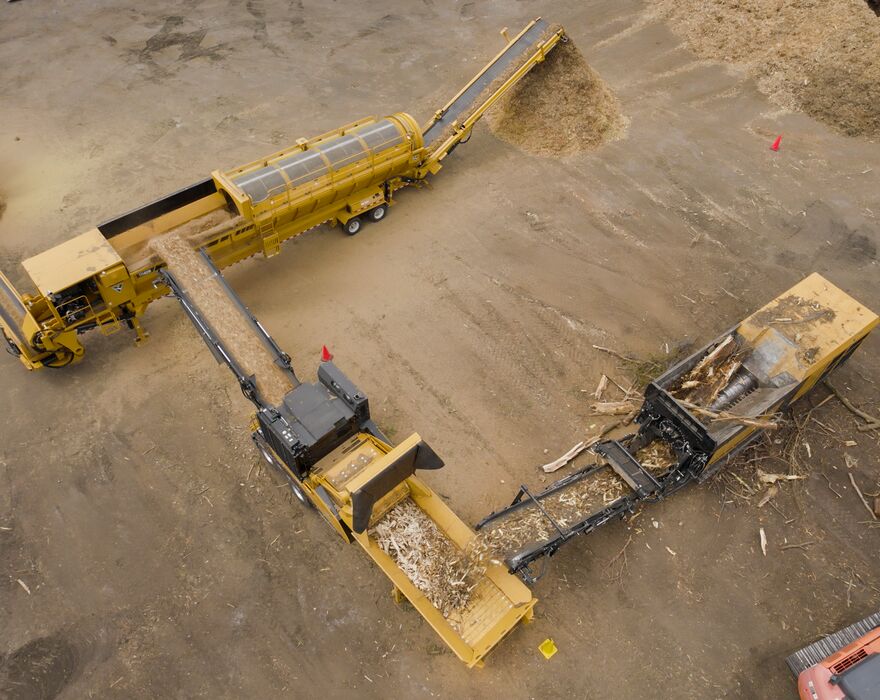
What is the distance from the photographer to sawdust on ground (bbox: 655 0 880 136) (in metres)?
18.8

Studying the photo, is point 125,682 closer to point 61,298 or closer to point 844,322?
point 61,298

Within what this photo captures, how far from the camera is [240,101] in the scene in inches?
761

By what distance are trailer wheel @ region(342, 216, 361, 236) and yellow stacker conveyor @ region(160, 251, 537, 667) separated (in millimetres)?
5883

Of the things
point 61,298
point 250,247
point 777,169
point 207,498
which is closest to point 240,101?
point 250,247

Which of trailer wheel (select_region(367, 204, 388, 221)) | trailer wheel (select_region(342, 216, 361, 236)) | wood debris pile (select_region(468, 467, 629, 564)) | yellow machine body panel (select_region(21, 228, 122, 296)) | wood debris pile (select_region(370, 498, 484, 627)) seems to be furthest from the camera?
trailer wheel (select_region(367, 204, 388, 221))

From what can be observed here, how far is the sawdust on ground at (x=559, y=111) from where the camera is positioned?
1758 centimetres

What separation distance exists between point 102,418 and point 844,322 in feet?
46.6

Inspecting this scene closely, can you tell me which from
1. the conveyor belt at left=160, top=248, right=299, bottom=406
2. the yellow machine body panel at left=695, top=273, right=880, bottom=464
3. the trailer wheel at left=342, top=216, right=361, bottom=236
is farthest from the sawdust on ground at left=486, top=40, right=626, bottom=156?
the conveyor belt at left=160, top=248, right=299, bottom=406

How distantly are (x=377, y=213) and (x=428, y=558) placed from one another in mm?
9584

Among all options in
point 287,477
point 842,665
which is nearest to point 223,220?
point 287,477

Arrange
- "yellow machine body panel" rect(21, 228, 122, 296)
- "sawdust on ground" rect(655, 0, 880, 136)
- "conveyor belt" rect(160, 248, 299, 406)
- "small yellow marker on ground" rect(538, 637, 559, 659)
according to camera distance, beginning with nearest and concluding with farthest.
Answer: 1. "small yellow marker on ground" rect(538, 637, 559, 659)
2. "conveyor belt" rect(160, 248, 299, 406)
3. "yellow machine body panel" rect(21, 228, 122, 296)
4. "sawdust on ground" rect(655, 0, 880, 136)

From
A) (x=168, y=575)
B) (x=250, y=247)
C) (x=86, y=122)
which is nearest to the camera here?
(x=168, y=575)

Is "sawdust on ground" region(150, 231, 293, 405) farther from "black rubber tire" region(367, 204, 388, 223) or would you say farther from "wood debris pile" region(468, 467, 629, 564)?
"black rubber tire" region(367, 204, 388, 223)

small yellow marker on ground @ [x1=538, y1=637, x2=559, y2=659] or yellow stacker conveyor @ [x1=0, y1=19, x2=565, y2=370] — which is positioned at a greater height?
yellow stacker conveyor @ [x1=0, y1=19, x2=565, y2=370]
